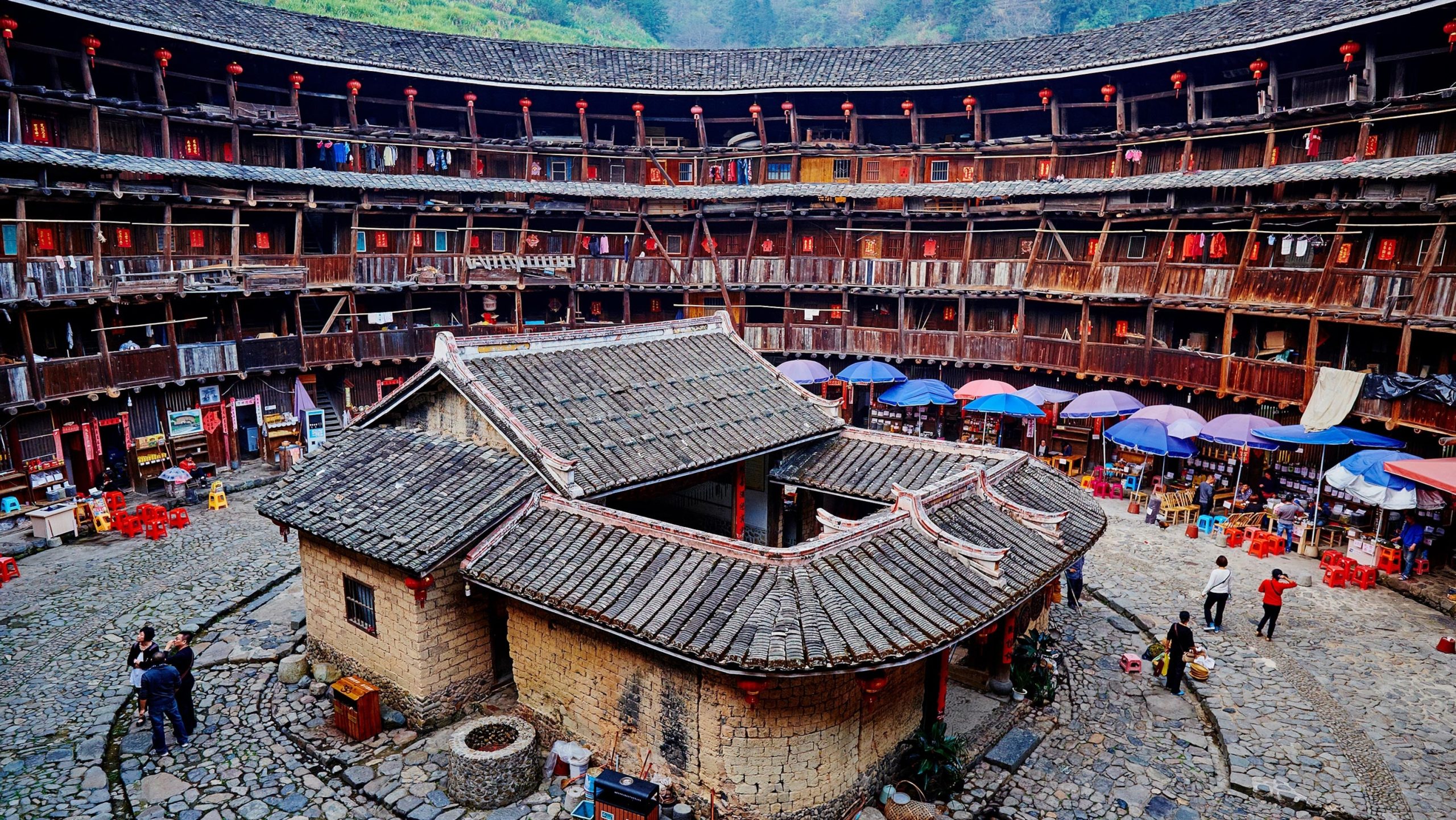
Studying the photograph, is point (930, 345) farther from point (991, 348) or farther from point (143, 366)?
point (143, 366)

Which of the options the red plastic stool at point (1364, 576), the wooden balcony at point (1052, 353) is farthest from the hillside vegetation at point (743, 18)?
the red plastic stool at point (1364, 576)

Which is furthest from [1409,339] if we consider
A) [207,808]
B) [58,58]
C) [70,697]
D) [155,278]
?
[58,58]

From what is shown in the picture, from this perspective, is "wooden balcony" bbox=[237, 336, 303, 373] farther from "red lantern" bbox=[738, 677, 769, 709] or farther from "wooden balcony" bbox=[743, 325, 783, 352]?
"red lantern" bbox=[738, 677, 769, 709]

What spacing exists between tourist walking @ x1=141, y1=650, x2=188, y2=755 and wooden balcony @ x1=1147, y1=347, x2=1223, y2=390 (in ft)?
94.9

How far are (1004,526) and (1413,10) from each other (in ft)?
67.9

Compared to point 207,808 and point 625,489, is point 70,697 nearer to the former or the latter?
point 207,808

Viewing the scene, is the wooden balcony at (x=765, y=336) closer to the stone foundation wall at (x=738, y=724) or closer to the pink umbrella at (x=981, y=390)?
the pink umbrella at (x=981, y=390)

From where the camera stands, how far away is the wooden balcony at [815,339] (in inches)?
1508

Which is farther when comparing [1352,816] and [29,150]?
[29,150]

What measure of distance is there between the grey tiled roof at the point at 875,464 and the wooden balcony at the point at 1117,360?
51.8 ft

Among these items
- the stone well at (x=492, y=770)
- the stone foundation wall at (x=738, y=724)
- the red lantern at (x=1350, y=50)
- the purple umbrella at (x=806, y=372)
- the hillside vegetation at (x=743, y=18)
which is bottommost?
the stone well at (x=492, y=770)

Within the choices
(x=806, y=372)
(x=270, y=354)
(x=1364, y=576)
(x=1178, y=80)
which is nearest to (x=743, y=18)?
(x=1178, y=80)

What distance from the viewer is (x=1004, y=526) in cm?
1559

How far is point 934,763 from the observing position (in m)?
13.9
